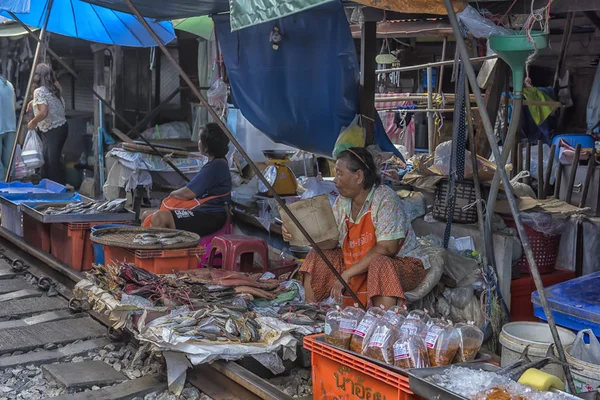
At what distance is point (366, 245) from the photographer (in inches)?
231

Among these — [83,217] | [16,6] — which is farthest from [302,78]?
[16,6]

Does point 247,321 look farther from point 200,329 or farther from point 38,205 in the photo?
point 38,205

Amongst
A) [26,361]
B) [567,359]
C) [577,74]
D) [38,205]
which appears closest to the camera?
[567,359]

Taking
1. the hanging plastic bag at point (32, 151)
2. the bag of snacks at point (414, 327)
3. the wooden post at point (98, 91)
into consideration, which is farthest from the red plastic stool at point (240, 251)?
the wooden post at point (98, 91)

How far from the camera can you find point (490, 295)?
5.94 m

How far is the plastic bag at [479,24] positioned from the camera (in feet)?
16.3

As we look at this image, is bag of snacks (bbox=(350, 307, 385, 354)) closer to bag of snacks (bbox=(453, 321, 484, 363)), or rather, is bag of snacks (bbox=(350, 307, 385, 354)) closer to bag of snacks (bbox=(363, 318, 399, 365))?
bag of snacks (bbox=(363, 318, 399, 365))

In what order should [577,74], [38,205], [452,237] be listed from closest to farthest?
[452,237] < [38,205] < [577,74]

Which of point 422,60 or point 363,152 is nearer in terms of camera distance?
point 363,152

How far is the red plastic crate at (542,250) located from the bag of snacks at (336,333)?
8.61ft

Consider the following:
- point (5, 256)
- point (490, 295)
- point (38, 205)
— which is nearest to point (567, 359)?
point (490, 295)

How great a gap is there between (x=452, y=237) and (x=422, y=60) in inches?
283

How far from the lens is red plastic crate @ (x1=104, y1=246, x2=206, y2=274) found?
6691 millimetres

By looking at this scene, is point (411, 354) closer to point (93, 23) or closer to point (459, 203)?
point (459, 203)
